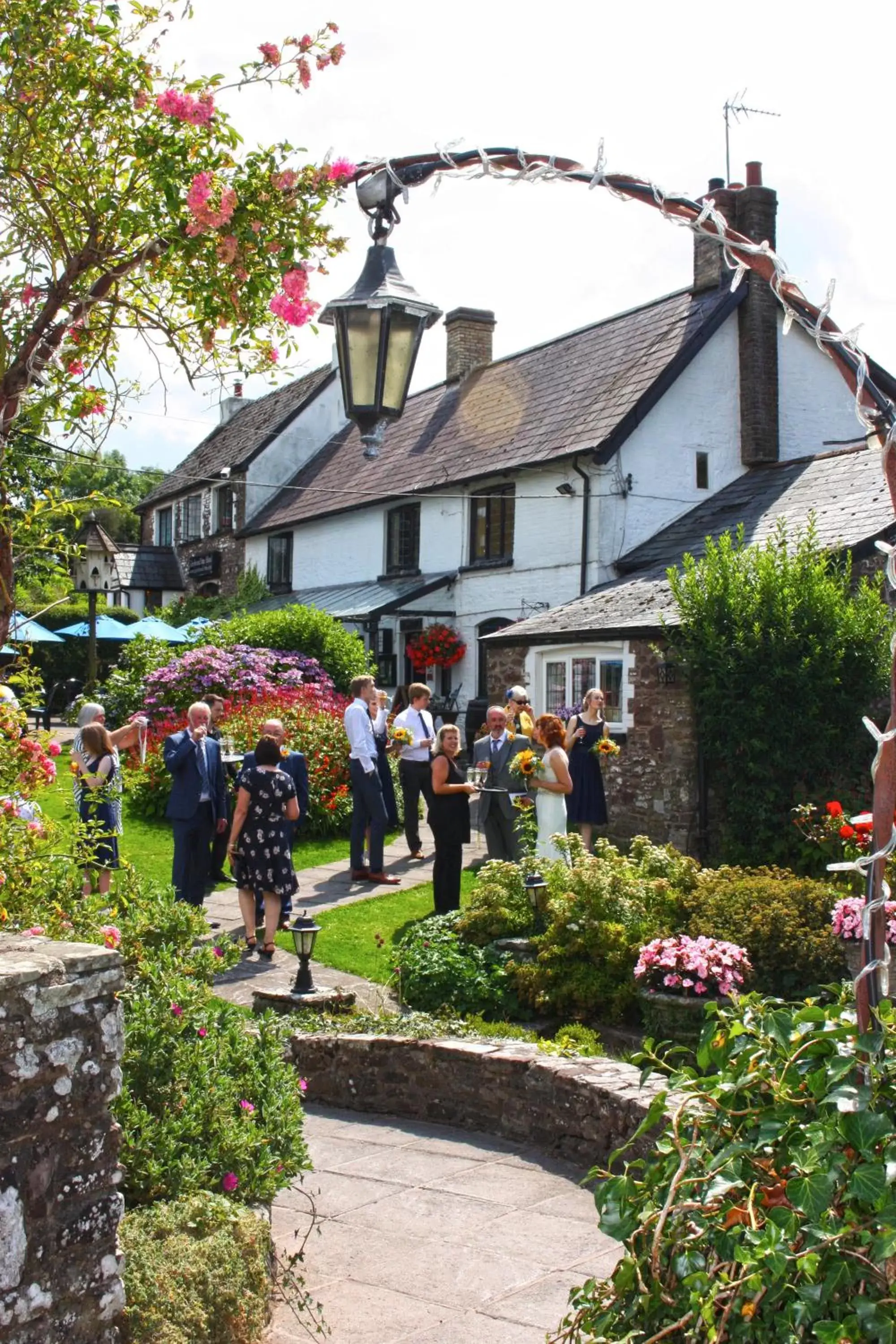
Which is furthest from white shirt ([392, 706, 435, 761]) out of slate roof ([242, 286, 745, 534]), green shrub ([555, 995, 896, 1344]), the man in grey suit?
green shrub ([555, 995, 896, 1344])

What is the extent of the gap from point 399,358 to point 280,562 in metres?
25.6

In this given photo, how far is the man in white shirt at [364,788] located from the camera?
12289 millimetres

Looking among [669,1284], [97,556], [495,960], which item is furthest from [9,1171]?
[97,556]

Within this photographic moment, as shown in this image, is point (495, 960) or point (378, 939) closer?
point (495, 960)

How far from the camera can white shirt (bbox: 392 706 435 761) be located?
42.7 ft

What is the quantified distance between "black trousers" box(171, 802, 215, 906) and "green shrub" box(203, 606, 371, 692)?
9.72 meters

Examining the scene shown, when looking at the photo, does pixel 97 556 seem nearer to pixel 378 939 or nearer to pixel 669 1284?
pixel 378 939

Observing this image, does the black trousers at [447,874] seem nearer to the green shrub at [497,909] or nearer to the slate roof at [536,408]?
the green shrub at [497,909]

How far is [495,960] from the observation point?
342 inches

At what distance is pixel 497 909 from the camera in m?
9.11

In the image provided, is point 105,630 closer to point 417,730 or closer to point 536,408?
point 536,408

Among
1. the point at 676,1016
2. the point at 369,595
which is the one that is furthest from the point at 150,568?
the point at 676,1016

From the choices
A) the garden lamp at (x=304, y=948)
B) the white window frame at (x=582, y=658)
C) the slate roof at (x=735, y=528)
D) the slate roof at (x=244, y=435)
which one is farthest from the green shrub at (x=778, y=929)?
the slate roof at (x=244, y=435)

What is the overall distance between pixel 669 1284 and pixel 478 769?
29.6 ft
